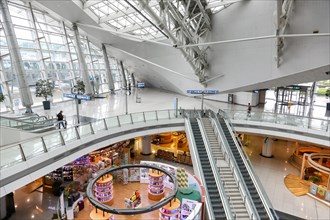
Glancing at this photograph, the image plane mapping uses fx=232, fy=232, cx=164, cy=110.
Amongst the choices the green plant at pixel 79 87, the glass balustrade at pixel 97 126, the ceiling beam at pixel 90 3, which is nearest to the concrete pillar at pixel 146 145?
the glass balustrade at pixel 97 126

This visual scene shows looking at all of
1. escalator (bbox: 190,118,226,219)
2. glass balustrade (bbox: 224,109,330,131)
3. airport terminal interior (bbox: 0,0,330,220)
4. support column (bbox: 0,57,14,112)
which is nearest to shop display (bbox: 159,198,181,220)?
airport terminal interior (bbox: 0,0,330,220)

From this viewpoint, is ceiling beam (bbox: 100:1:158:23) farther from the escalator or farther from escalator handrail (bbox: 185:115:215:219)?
the escalator

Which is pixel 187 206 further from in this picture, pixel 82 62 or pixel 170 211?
pixel 82 62

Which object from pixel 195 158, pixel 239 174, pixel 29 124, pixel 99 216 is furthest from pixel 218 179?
pixel 29 124

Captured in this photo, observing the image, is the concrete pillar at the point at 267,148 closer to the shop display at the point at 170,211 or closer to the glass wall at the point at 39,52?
the shop display at the point at 170,211

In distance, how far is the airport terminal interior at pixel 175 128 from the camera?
38.8 feet

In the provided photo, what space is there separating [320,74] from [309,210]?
32.1 ft

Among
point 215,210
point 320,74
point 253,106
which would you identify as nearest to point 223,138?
point 215,210

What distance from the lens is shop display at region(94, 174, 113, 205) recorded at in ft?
44.9

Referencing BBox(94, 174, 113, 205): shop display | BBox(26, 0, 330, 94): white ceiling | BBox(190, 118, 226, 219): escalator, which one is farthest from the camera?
BBox(26, 0, 330, 94): white ceiling

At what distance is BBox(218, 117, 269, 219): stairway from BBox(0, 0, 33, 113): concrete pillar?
14.5 meters

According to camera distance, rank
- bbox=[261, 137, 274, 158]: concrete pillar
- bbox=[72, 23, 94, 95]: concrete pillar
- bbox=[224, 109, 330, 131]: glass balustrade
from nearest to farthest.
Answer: bbox=[224, 109, 330, 131]: glass balustrade < bbox=[261, 137, 274, 158]: concrete pillar < bbox=[72, 23, 94, 95]: concrete pillar

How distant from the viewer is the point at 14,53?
50.5ft

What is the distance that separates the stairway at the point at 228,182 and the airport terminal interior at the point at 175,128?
7cm
